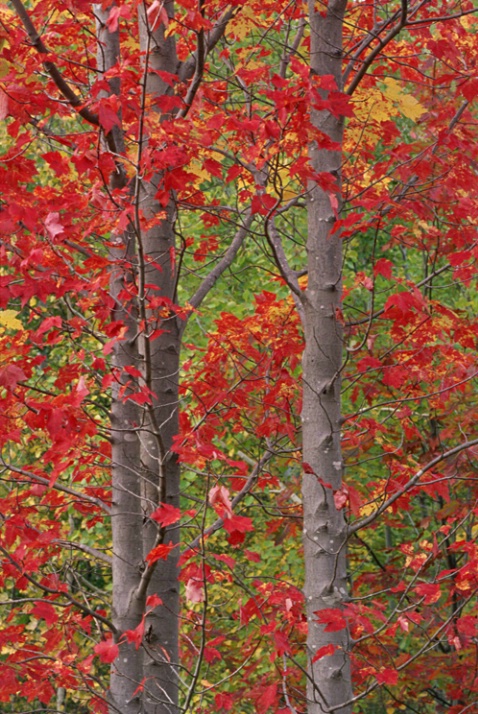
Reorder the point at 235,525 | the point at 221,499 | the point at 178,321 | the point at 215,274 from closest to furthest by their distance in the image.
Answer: the point at 221,499 < the point at 235,525 < the point at 178,321 < the point at 215,274

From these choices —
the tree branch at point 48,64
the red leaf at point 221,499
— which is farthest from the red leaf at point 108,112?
the red leaf at point 221,499

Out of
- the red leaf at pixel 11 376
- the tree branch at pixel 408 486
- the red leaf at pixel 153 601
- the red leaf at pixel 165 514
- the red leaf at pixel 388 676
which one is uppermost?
the red leaf at pixel 11 376

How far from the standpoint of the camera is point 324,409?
3758mm

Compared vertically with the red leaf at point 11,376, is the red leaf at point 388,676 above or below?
below

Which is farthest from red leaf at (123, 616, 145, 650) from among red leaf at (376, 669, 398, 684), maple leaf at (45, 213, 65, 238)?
maple leaf at (45, 213, 65, 238)

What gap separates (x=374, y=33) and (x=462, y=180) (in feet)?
2.99

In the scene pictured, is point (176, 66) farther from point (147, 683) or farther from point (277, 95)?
point (147, 683)

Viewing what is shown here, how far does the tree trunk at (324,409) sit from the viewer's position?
3734 mm

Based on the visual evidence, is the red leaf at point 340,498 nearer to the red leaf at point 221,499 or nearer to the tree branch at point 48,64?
the red leaf at point 221,499

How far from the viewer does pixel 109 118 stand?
3180 millimetres

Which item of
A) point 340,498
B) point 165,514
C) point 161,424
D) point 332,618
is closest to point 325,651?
point 332,618

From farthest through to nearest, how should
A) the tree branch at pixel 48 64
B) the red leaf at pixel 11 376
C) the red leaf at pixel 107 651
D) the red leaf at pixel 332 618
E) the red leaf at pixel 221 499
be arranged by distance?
the red leaf at pixel 332 618 → the red leaf at pixel 107 651 → the red leaf at pixel 11 376 → the tree branch at pixel 48 64 → the red leaf at pixel 221 499

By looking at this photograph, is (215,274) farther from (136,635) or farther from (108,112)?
(136,635)

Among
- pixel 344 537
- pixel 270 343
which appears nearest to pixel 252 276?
pixel 270 343
